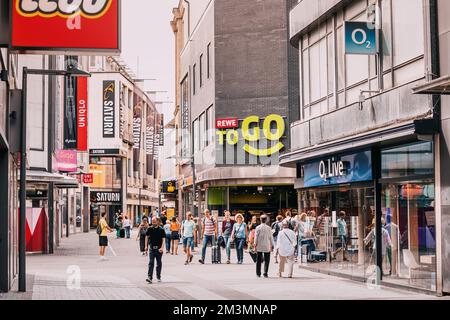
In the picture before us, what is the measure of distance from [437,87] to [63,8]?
6.61 meters

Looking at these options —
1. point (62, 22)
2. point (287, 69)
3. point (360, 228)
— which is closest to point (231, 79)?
point (287, 69)

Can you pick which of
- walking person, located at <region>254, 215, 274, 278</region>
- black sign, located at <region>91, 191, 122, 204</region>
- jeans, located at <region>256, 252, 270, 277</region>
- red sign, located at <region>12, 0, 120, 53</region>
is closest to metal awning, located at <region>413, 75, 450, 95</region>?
red sign, located at <region>12, 0, 120, 53</region>

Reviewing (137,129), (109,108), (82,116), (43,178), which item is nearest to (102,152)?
(109,108)

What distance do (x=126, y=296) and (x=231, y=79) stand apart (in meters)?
26.6

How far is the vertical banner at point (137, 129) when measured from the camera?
316ft

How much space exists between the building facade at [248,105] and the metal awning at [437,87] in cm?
2483

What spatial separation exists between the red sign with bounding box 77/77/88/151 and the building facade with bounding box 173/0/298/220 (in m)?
7.10

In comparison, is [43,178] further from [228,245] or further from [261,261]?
[261,261]

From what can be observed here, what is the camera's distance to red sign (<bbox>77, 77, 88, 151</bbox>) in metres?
46.2

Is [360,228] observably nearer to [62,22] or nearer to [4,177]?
[4,177]

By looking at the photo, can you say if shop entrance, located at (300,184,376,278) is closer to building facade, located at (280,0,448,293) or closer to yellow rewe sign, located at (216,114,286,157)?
building facade, located at (280,0,448,293)

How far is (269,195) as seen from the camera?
43.5 meters

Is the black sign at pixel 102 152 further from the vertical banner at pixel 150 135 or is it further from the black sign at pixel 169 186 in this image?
the vertical banner at pixel 150 135

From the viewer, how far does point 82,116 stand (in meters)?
47.1
